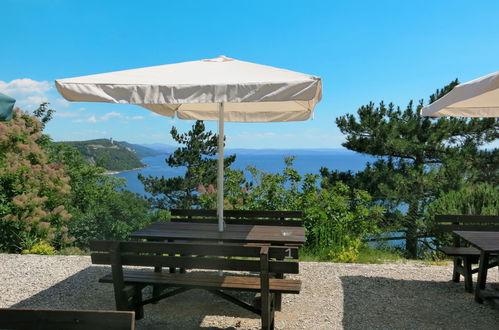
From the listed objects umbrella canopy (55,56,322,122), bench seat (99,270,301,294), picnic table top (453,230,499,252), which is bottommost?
bench seat (99,270,301,294)

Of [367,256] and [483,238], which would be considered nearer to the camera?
[483,238]

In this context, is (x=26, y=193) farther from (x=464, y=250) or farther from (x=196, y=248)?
(x=464, y=250)

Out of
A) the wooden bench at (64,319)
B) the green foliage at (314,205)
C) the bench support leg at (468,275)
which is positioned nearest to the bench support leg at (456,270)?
the bench support leg at (468,275)

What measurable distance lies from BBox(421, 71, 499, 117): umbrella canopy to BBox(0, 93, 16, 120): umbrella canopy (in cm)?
384

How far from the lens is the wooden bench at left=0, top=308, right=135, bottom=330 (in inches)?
67.7

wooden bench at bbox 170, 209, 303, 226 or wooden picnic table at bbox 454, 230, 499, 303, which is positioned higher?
wooden bench at bbox 170, 209, 303, 226

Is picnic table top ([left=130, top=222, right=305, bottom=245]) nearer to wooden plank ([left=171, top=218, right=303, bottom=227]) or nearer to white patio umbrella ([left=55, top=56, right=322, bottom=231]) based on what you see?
wooden plank ([left=171, top=218, right=303, bottom=227])

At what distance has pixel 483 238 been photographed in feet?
14.0

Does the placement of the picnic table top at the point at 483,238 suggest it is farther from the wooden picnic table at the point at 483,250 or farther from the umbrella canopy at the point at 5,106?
the umbrella canopy at the point at 5,106

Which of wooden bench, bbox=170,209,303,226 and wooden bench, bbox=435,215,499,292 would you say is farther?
wooden bench, bbox=170,209,303,226

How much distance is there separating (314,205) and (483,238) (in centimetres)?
264

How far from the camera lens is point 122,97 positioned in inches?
129

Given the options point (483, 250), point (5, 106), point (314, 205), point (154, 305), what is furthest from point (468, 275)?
point (5, 106)

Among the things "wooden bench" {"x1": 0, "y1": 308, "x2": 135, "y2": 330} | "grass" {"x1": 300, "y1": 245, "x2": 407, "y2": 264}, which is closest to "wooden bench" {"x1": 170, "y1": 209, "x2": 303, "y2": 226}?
"grass" {"x1": 300, "y1": 245, "x2": 407, "y2": 264}
